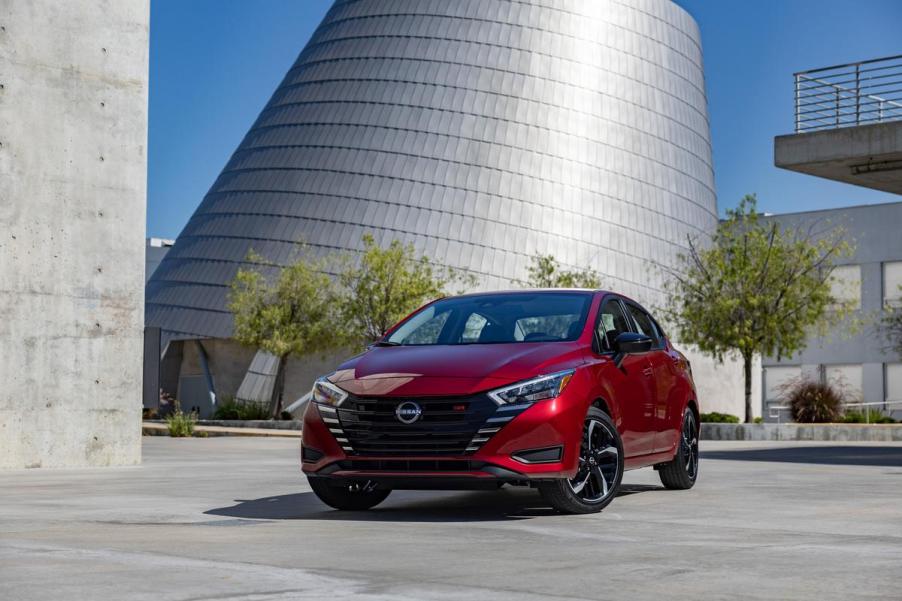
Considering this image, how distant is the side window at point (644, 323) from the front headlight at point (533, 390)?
2.39 m

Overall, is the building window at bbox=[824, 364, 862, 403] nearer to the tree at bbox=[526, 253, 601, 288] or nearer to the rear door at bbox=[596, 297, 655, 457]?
the tree at bbox=[526, 253, 601, 288]

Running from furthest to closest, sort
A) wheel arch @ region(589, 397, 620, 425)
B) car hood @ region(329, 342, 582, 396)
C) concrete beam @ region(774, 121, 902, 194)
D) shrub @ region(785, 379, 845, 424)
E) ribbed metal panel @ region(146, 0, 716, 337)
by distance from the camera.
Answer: ribbed metal panel @ region(146, 0, 716, 337), shrub @ region(785, 379, 845, 424), concrete beam @ region(774, 121, 902, 194), wheel arch @ region(589, 397, 620, 425), car hood @ region(329, 342, 582, 396)

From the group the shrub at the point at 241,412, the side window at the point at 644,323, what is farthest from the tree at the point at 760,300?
the side window at the point at 644,323

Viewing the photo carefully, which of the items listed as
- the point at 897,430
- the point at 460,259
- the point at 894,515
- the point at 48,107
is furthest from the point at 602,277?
the point at 894,515

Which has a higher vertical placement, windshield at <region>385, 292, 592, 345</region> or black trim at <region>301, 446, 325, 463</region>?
windshield at <region>385, 292, 592, 345</region>

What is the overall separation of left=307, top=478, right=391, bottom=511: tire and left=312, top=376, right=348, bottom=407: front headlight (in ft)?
1.98

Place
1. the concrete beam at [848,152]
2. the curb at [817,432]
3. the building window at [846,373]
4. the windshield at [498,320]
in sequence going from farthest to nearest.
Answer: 1. the building window at [846,373]
2. the curb at [817,432]
3. the concrete beam at [848,152]
4. the windshield at [498,320]

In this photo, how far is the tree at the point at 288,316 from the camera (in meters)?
47.0

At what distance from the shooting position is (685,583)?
5.58m

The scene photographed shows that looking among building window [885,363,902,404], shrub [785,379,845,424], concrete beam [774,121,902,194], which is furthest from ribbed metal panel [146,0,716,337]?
concrete beam [774,121,902,194]

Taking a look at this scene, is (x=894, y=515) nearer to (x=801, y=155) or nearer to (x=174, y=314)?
(x=801, y=155)

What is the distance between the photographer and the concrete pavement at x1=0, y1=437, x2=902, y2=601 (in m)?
5.39

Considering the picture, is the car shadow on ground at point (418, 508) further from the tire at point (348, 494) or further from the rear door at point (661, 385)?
the rear door at point (661, 385)

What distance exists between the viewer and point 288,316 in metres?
47.6
